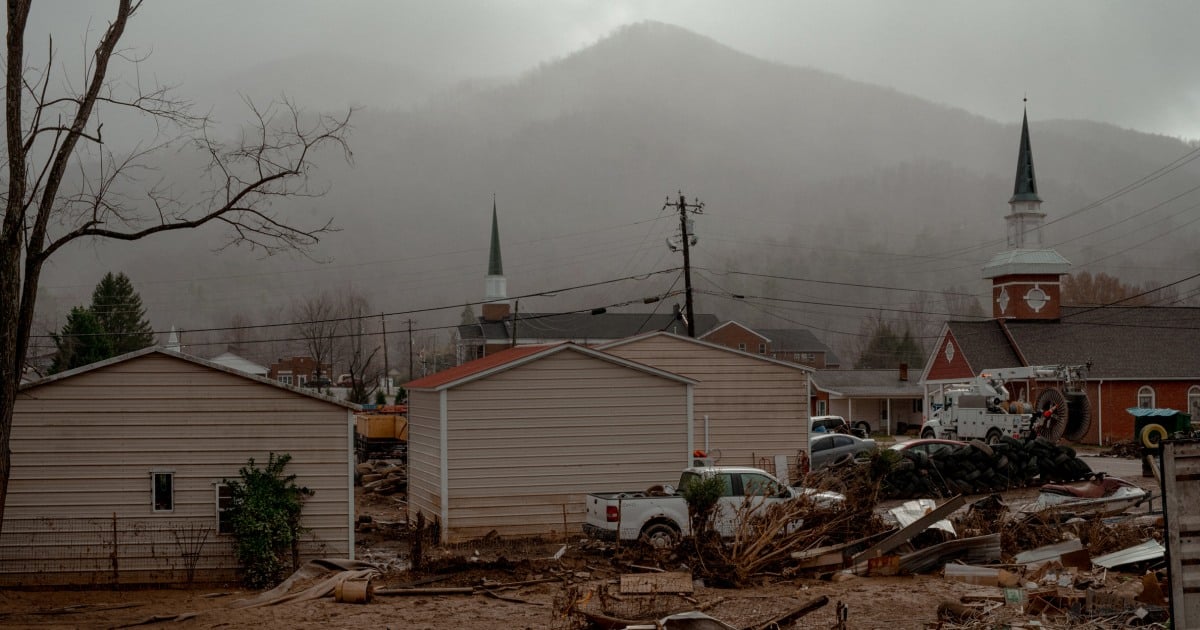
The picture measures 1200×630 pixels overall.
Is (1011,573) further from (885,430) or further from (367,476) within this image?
(885,430)

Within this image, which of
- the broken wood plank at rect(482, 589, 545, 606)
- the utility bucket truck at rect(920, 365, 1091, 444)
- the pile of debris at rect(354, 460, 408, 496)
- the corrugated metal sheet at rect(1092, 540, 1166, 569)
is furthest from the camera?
the utility bucket truck at rect(920, 365, 1091, 444)

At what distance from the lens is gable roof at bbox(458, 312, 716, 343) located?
10281cm

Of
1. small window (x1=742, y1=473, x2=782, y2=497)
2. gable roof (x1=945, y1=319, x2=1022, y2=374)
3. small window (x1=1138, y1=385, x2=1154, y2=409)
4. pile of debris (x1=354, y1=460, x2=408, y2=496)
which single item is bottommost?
pile of debris (x1=354, y1=460, x2=408, y2=496)

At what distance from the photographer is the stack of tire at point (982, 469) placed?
2803 centimetres

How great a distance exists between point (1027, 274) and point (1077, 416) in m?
27.9

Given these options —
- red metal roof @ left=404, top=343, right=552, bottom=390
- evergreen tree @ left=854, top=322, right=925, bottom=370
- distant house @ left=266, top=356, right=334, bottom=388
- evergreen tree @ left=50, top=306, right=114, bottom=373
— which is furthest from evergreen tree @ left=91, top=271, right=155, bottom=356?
evergreen tree @ left=854, top=322, right=925, bottom=370

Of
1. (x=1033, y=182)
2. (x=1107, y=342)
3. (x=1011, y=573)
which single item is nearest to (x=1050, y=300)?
(x=1107, y=342)

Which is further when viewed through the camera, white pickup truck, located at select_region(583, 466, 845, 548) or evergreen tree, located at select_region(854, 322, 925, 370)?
evergreen tree, located at select_region(854, 322, 925, 370)

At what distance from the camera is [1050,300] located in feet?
211

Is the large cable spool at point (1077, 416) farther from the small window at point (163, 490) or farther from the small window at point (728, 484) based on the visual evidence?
the small window at point (163, 490)

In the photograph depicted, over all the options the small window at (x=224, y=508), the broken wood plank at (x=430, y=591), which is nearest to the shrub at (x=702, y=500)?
the broken wood plank at (x=430, y=591)

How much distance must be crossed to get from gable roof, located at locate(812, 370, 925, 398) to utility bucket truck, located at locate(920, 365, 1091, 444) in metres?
28.5

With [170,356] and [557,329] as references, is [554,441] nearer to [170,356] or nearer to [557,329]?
[170,356]

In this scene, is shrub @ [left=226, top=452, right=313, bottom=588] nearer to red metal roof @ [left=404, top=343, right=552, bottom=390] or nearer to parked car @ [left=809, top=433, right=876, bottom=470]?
red metal roof @ [left=404, top=343, right=552, bottom=390]
